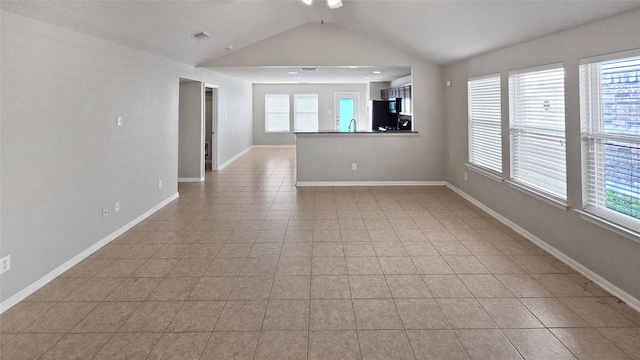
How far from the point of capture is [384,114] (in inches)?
334

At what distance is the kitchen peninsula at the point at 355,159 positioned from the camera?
661 centimetres

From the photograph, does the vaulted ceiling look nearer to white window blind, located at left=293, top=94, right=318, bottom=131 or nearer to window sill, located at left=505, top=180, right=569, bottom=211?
window sill, located at left=505, top=180, right=569, bottom=211

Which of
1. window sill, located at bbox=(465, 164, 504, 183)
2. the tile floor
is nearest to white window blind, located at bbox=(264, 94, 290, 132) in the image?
window sill, located at bbox=(465, 164, 504, 183)

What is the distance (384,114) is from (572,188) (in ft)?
18.7

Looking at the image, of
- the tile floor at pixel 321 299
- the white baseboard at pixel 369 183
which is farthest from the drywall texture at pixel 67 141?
the white baseboard at pixel 369 183

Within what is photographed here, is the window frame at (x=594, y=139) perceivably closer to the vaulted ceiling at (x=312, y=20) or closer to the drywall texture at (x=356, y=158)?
the vaulted ceiling at (x=312, y=20)

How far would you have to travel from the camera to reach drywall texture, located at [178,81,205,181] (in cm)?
688

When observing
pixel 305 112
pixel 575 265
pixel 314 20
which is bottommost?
Answer: pixel 575 265

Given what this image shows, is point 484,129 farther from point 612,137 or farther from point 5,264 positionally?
point 5,264

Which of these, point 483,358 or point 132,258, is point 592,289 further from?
point 132,258

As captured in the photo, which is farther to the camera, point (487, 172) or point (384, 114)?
point (384, 114)

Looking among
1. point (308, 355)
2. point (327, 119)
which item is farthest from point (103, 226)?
point (327, 119)

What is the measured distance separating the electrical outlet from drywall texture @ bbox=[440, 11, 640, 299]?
169 inches

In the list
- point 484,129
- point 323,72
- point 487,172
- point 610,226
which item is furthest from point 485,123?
point 323,72
